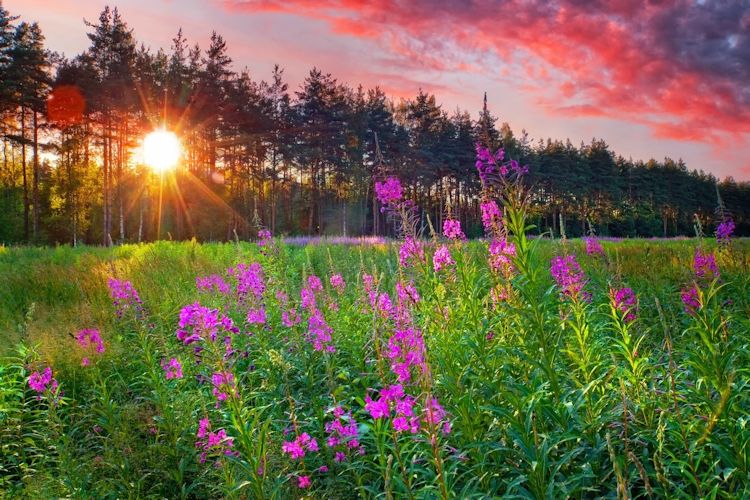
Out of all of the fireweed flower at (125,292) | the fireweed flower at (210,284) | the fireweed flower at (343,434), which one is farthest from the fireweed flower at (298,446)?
the fireweed flower at (210,284)

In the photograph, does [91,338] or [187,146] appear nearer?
[91,338]

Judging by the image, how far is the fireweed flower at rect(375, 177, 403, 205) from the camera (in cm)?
363

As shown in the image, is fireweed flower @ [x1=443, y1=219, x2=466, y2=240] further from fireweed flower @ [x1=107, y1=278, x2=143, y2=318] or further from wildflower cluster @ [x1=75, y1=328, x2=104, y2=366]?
fireweed flower @ [x1=107, y1=278, x2=143, y2=318]

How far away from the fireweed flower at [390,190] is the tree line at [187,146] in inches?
759

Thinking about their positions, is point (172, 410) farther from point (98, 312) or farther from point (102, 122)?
point (102, 122)

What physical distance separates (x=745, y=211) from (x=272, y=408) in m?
89.0

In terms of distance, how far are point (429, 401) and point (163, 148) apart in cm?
3777

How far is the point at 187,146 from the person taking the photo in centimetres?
3794

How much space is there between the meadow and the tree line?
1920 cm

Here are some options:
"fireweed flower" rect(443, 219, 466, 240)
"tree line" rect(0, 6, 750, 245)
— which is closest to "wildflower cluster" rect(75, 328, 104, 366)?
"fireweed flower" rect(443, 219, 466, 240)

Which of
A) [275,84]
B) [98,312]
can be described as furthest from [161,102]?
[98,312]

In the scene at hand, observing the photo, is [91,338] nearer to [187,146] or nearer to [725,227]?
[725,227]

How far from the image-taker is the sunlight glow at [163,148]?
35.2 m

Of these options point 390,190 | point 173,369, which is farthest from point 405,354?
point 173,369
